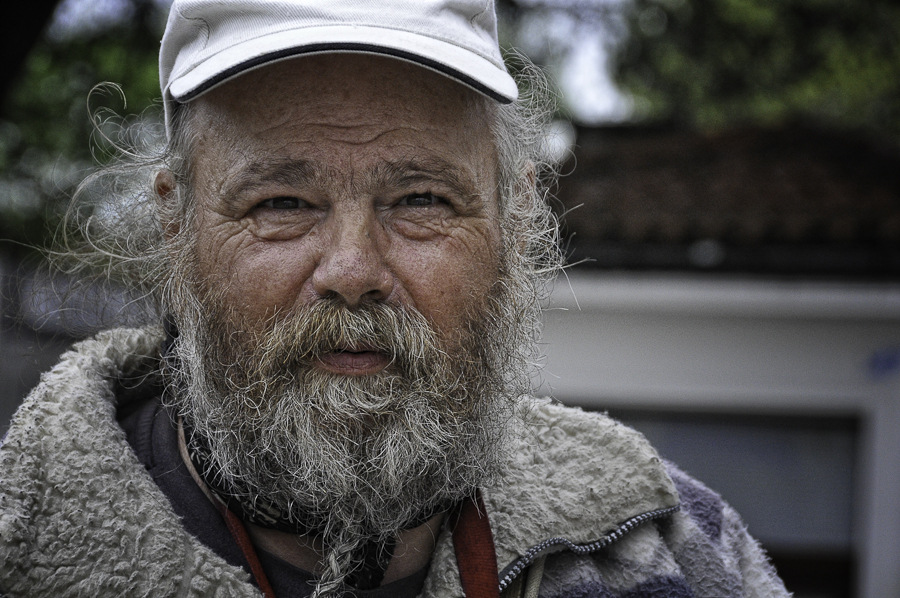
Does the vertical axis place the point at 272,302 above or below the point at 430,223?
below

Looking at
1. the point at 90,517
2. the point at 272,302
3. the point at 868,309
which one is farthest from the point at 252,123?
the point at 868,309

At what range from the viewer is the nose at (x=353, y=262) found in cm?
155

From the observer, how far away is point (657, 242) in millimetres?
6926

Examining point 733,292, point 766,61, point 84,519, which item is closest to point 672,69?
point 766,61

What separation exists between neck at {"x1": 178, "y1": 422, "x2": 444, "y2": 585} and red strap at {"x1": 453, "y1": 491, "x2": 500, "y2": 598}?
3.5 inches

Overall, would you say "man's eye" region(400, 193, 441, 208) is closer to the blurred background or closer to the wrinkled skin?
the wrinkled skin

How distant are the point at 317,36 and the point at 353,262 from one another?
0.41 meters

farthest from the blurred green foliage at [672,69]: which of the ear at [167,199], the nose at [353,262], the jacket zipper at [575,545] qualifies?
the jacket zipper at [575,545]

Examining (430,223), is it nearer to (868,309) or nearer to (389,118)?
(389,118)

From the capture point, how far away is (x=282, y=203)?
166cm

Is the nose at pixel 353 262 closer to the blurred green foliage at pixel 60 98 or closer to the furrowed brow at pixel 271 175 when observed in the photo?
the furrowed brow at pixel 271 175

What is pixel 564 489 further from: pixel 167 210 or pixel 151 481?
pixel 167 210

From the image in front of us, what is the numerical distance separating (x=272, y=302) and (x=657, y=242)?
225 inches

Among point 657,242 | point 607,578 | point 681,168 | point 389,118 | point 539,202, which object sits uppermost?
point 681,168
